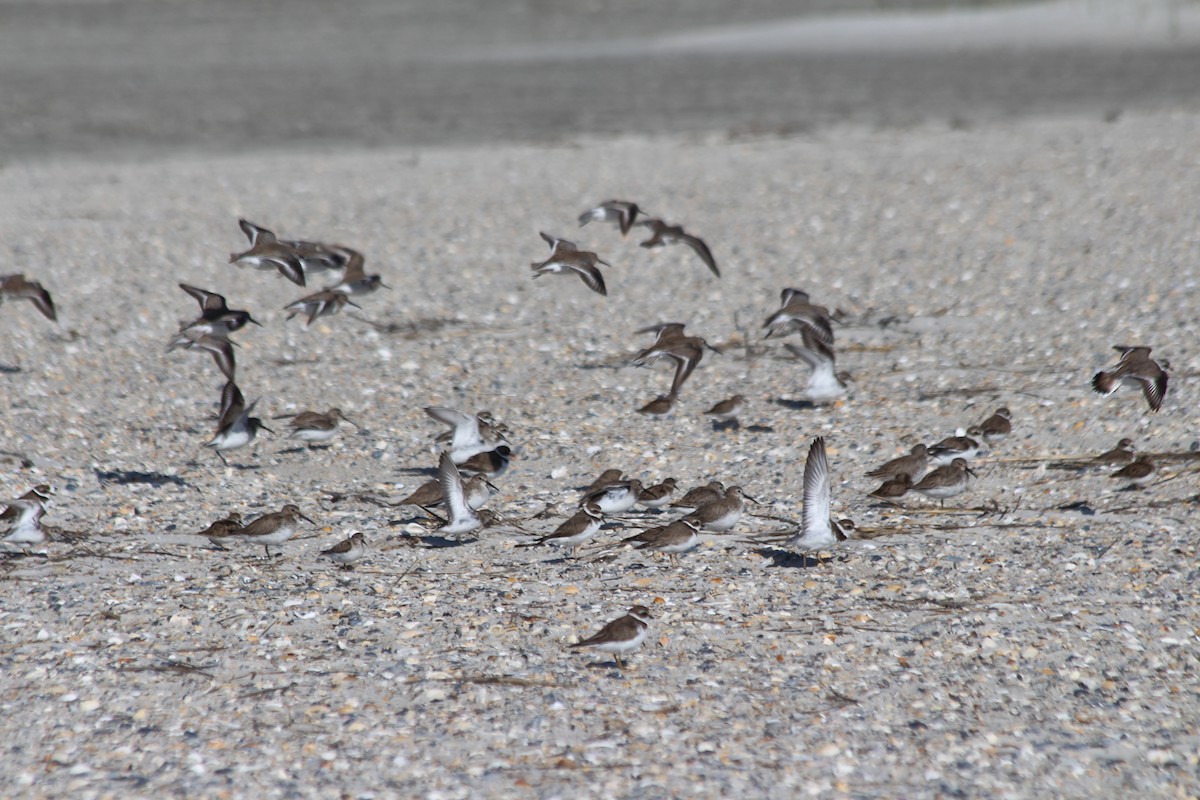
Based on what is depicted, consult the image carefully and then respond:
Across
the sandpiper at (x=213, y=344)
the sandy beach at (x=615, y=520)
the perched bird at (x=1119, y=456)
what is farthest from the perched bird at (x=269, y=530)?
the perched bird at (x=1119, y=456)

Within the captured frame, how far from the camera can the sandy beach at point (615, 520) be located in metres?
6.36

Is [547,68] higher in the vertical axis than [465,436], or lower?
higher

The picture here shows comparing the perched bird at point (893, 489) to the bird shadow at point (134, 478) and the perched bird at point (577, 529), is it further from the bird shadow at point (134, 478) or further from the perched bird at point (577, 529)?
the bird shadow at point (134, 478)

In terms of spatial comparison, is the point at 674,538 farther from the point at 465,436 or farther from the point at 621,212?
the point at 621,212

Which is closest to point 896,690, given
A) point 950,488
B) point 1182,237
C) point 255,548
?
point 950,488

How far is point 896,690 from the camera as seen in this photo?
6.84m

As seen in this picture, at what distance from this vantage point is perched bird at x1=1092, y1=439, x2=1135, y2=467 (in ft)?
31.4

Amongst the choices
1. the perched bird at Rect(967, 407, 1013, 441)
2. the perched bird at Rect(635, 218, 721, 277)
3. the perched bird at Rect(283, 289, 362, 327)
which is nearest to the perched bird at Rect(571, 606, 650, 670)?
the perched bird at Rect(967, 407, 1013, 441)

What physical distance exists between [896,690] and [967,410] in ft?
15.6

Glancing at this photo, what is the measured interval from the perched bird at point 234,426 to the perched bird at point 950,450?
473cm

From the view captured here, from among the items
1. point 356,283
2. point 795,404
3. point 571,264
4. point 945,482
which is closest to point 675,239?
point 571,264

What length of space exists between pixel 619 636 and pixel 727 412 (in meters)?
4.29

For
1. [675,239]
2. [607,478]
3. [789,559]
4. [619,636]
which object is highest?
[675,239]

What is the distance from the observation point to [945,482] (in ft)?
30.2
